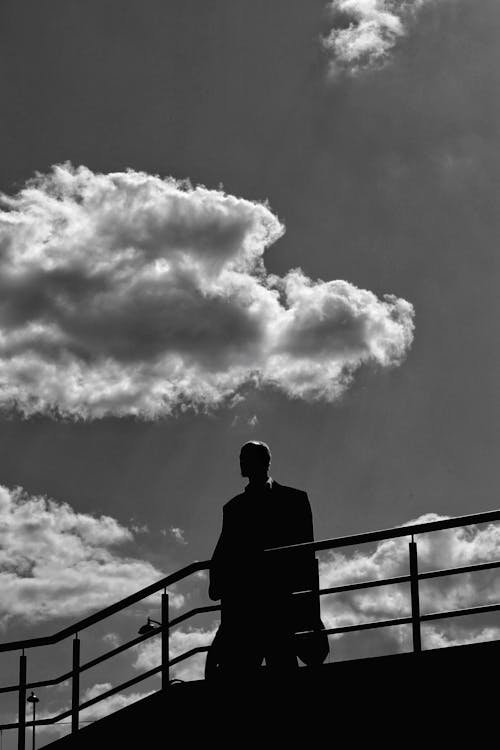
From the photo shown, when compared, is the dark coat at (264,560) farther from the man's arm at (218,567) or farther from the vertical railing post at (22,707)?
the vertical railing post at (22,707)

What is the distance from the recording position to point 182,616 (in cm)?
1016

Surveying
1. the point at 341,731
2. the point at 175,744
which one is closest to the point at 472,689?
the point at 341,731

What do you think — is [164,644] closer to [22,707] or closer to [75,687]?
[75,687]

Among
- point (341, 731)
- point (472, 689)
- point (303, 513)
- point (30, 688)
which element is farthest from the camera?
point (30, 688)

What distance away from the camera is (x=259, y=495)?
9.38 meters

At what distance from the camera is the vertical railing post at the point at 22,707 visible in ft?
35.6

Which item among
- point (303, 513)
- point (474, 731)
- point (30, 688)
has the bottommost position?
point (474, 731)

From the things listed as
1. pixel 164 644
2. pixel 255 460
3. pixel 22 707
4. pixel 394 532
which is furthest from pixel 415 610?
pixel 22 707

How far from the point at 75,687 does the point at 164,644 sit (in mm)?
1206

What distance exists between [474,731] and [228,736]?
211 centimetres

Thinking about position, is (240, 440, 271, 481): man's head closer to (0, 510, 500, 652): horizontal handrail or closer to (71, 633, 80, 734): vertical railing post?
(0, 510, 500, 652): horizontal handrail

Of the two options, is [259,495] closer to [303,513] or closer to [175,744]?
[303,513]

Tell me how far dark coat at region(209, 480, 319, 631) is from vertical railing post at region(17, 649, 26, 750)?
2.62 meters

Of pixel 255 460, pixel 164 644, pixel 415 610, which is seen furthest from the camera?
pixel 164 644
